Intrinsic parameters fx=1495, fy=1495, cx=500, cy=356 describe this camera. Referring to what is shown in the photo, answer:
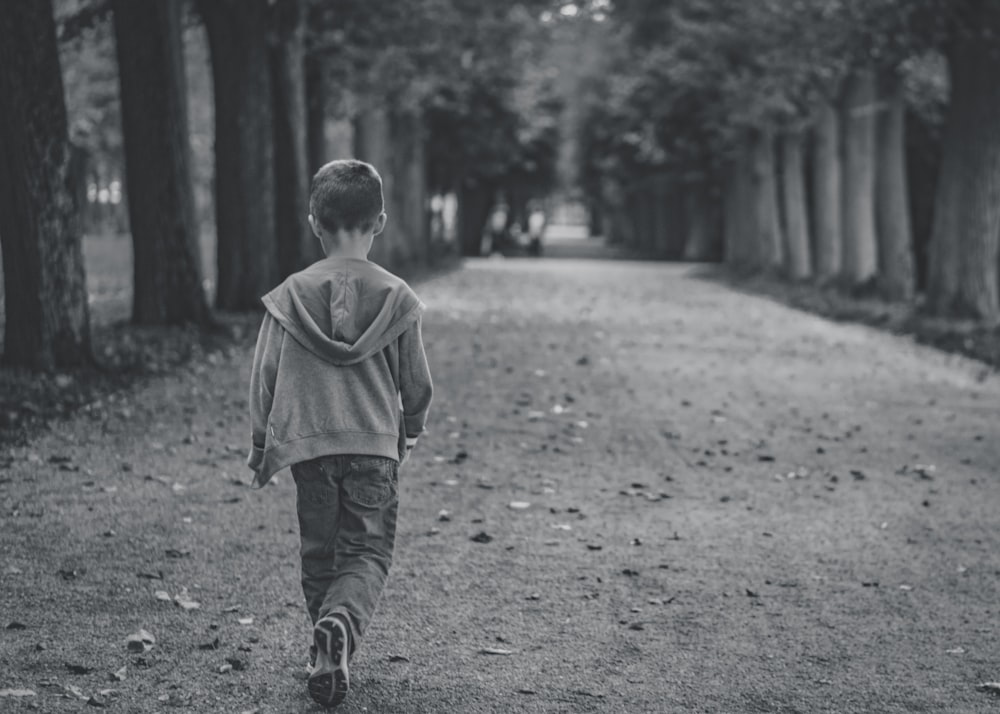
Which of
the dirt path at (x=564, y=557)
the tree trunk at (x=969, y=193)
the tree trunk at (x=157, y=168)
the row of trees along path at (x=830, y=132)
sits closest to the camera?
the dirt path at (x=564, y=557)

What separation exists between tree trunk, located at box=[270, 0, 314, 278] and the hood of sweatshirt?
15635 mm

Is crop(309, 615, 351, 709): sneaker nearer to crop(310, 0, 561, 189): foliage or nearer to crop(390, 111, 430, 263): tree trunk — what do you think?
crop(310, 0, 561, 189): foliage

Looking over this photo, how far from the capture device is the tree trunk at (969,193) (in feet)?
64.3

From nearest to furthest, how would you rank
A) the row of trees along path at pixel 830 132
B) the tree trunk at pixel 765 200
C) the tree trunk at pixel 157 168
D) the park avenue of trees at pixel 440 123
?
the park avenue of trees at pixel 440 123, the tree trunk at pixel 157 168, the row of trees along path at pixel 830 132, the tree trunk at pixel 765 200

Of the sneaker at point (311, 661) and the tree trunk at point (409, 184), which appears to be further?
the tree trunk at point (409, 184)

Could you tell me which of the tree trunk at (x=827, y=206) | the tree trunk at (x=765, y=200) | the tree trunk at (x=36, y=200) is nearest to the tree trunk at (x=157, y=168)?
the tree trunk at (x=36, y=200)

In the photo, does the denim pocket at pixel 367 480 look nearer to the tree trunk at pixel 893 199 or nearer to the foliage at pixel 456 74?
the foliage at pixel 456 74

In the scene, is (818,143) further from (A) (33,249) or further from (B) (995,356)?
(A) (33,249)

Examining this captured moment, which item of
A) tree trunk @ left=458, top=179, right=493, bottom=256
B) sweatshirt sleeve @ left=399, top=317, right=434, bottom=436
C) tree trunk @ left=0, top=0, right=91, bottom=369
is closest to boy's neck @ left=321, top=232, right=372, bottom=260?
sweatshirt sleeve @ left=399, top=317, right=434, bottom=436

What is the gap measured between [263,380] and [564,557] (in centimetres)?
261

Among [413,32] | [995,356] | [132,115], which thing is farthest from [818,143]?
[132,115]

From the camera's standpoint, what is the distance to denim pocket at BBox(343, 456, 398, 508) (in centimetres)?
463

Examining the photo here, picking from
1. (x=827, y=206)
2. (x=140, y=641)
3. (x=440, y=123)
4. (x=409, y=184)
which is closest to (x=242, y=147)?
(x=140, y=641)

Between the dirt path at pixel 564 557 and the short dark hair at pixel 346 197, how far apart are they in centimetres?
150
